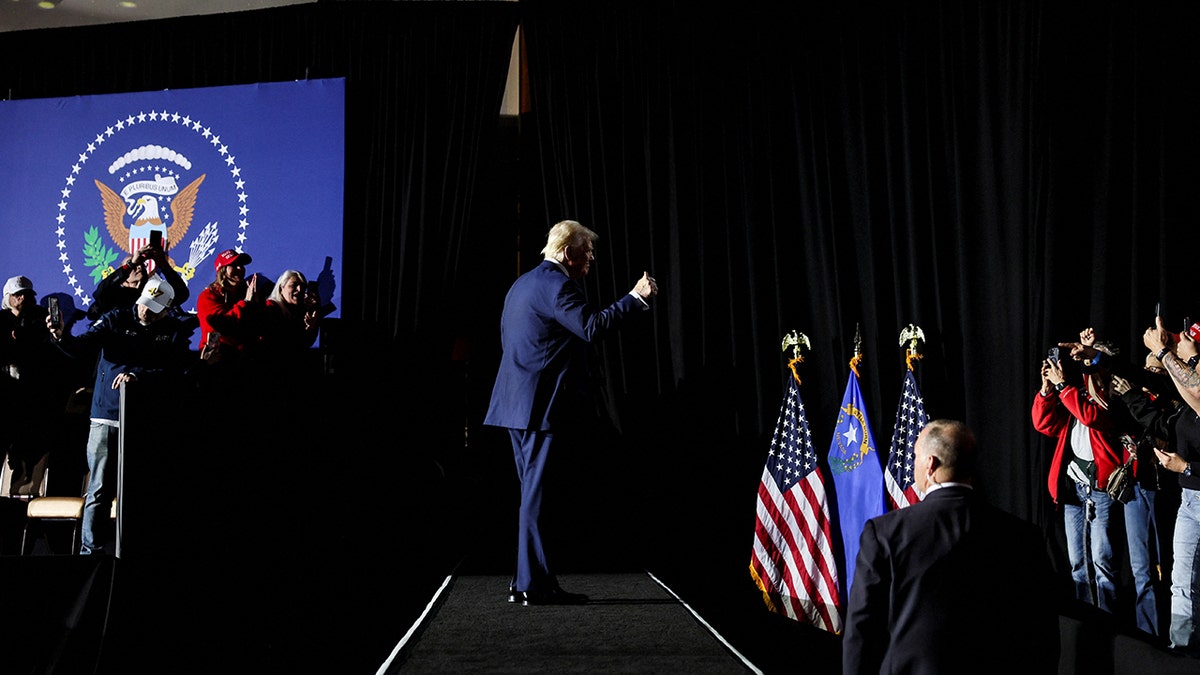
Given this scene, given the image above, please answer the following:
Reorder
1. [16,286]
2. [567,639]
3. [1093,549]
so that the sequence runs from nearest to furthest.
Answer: [567,639] < [1093,549] < [16,286]

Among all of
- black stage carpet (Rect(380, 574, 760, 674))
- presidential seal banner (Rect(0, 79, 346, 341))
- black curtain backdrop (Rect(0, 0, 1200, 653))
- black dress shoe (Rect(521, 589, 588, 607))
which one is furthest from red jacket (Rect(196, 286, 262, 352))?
black dress shoe (Rect(521, 589, 588, 607))

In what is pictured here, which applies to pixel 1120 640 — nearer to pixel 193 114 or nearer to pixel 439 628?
pixel 439 628

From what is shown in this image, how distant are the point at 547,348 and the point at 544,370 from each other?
0.26 feet

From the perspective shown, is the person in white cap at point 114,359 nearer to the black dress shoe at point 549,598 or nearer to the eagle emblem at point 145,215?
the eagle emblem at point 145,215

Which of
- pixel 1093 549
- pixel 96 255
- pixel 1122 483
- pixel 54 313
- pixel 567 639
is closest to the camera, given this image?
pixel 567 639

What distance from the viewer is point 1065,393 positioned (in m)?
4.79

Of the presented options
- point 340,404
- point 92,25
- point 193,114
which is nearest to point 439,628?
point 340,404

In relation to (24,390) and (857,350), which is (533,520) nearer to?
(857,350)

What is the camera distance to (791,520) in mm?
5371

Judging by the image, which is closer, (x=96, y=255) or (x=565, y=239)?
(x=565, y=239)

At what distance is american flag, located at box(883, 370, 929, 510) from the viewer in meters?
5.17

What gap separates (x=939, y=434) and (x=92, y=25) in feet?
19.9

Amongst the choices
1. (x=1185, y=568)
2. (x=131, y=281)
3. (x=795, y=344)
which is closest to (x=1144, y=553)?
(x=1185, y=568)

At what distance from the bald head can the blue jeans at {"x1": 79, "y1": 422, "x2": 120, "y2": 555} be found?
3215 millimetres
